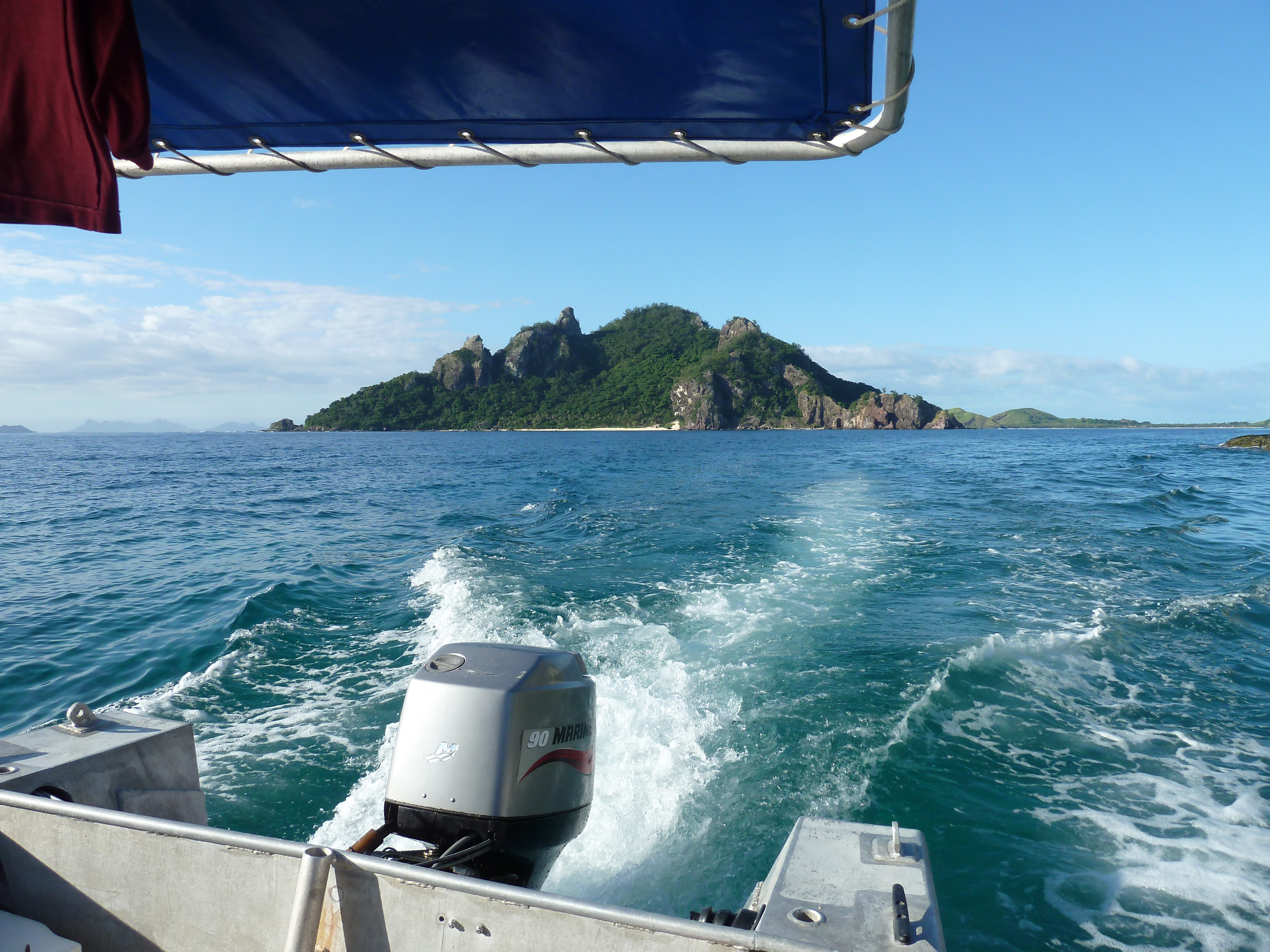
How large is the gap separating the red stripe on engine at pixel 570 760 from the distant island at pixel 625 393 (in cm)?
9234

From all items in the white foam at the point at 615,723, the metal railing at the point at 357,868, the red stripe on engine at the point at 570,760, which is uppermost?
the metal railing at the point at 357,868

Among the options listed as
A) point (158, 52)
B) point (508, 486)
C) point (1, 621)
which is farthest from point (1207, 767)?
point (508, 486)

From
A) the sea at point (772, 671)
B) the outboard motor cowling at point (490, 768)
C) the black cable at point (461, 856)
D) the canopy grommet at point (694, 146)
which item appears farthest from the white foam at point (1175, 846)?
the canopy grommet at point (694, 146)

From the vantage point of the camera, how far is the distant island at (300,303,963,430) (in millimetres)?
99812

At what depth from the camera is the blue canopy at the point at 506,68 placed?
1.82 meters

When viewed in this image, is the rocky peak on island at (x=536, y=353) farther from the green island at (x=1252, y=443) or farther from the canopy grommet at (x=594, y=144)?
the canopy grommet at (x=594, y=144)

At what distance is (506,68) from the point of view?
209 centimetres

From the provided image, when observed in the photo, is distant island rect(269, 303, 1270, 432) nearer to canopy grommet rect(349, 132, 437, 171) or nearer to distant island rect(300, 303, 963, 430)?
distant island rect(300, 303, 963, 430)

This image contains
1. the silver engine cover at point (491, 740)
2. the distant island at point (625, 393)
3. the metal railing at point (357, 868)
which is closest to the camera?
the metal railing at point (357, 868)

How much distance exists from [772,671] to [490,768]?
3.56 m

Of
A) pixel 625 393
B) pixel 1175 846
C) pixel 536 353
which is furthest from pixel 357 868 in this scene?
pixel 536 353

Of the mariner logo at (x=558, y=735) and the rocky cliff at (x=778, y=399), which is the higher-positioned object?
the rocky cliff at (x=778, y=399)

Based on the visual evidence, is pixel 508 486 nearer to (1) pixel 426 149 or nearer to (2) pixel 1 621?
(2) pixel 1 621

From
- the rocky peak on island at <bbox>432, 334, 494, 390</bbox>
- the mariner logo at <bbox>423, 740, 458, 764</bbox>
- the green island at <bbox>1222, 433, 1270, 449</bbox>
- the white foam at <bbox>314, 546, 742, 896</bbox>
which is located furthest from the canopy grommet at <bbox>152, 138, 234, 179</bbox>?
Result: the rocky peak on island at <bbox>432, 334, 494, 390</bbox>
